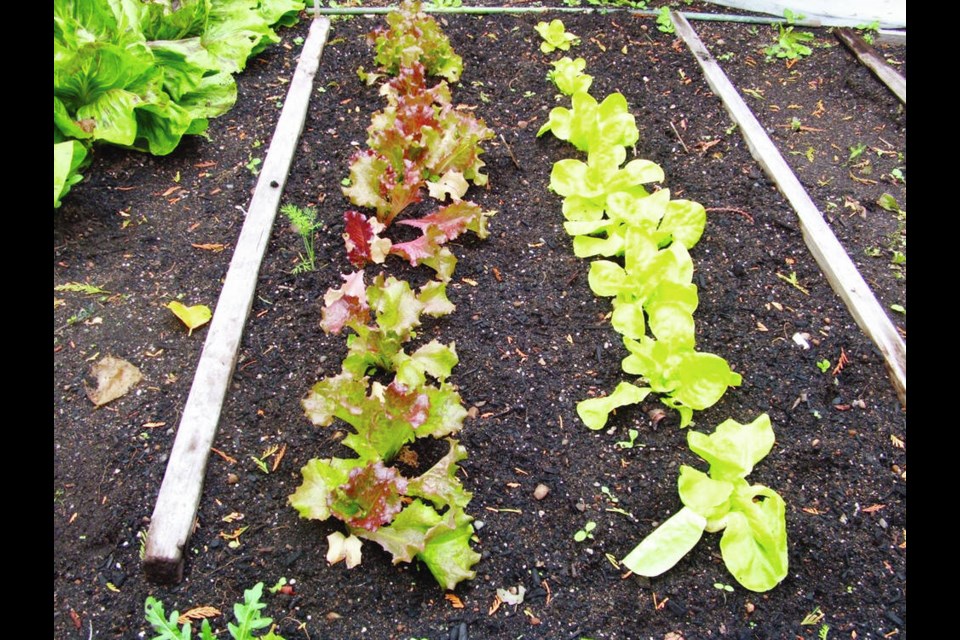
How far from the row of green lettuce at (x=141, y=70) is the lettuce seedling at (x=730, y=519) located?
8.08 ft

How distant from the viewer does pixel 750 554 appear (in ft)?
6.60

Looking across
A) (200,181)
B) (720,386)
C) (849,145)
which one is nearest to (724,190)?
(849,145)

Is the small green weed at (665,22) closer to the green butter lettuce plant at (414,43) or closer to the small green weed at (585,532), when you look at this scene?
the green butter lettuce plant at (414,43)

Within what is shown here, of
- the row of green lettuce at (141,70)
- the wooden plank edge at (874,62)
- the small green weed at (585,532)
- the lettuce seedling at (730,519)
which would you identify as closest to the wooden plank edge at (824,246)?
the lettuce seedling at (730,519)

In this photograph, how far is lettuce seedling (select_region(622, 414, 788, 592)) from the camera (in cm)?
Answer: 200

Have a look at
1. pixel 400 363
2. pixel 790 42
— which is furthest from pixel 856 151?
pixel 400 363

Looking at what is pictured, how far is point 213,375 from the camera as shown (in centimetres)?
240

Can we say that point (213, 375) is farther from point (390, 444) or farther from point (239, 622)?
point (239, 622)

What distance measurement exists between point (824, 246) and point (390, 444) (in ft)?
6.74

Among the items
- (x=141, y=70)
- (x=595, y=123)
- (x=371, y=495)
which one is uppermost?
(x=141, y=70)

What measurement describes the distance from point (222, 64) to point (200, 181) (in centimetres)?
85

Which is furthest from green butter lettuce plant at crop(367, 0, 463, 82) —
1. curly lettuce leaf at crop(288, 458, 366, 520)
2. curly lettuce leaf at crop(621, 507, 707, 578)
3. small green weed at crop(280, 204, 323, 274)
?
curly lettuce leaf at crop(621, 507, 707, 578)

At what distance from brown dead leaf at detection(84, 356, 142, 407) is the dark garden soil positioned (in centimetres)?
4
